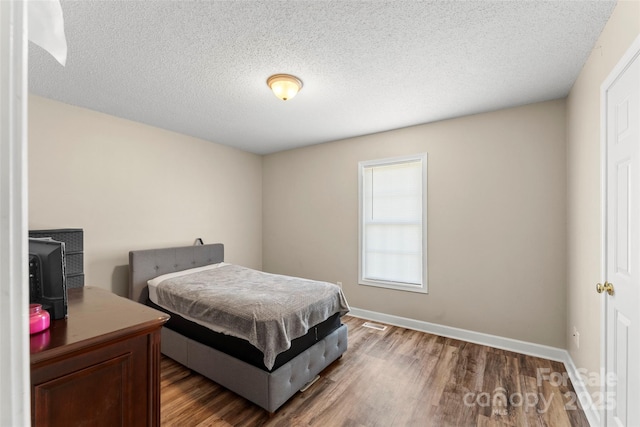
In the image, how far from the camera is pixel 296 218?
451 centimetres

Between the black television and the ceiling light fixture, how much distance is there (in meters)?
1.78

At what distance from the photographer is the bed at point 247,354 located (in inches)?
77.9

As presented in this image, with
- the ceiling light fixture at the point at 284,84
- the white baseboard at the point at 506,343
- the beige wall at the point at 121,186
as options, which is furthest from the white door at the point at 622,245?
the beige wall at the point at 121,186

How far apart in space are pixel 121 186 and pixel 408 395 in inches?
141

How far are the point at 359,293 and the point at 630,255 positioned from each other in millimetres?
2815

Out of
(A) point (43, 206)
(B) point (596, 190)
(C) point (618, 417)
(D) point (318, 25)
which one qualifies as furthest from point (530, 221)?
(A) point (43, 206)

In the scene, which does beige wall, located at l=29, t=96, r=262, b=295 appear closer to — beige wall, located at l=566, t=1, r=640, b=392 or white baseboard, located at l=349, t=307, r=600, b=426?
white baseboard, located at l=349, t=307, r=600, b=426

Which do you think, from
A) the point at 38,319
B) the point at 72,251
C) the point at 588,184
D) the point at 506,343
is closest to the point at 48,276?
the point at 38,319

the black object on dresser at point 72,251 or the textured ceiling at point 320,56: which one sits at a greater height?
the textured ceiling at point 320,56

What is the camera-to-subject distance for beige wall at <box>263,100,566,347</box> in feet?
8.91

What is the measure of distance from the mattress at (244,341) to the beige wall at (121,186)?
3.76 feet

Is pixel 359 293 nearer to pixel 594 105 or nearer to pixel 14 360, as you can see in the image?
pixel 594 105

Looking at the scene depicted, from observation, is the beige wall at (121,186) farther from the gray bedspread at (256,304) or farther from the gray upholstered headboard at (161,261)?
the gray bedspread at (256,304)

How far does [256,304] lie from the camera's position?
7.20ft
